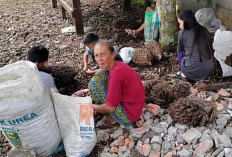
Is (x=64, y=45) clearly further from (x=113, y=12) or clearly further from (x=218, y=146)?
(x=218, y=146)

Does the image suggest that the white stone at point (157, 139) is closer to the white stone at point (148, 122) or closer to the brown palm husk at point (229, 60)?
the white stone at point (148, 122)

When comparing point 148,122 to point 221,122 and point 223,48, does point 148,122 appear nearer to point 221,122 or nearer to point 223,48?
point 221,122

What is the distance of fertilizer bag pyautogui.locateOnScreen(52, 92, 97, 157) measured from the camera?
291 centimetres

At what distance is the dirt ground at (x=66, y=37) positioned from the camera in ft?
14.3

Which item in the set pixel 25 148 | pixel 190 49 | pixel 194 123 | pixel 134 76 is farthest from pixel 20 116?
pixel 190 49

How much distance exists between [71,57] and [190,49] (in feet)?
7.40

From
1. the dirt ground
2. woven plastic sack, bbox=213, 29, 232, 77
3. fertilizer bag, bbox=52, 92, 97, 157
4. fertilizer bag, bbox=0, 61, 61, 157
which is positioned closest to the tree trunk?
the dirt ground

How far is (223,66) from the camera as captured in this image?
13.7 ft

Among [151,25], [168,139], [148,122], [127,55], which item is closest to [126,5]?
[151,25]

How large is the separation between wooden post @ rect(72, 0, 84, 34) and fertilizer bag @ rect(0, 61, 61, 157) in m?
3.50

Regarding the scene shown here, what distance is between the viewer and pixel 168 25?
4910 millimetres

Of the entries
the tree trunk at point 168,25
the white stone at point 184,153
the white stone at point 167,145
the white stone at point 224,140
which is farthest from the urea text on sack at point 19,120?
the tree trunk at point 168,25

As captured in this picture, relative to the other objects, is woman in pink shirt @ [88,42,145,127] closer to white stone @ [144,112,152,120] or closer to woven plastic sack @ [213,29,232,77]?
white stone @ [144,112,152,120]

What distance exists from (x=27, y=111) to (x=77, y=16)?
12.7 ft
